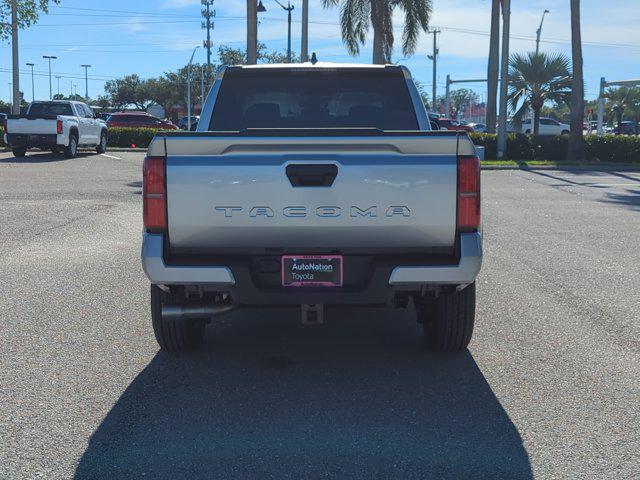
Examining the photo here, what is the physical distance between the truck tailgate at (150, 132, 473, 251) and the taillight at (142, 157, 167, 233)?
1.7 inches

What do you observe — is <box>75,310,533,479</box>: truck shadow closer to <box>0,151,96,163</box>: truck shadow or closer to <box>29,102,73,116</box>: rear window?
<box>0,151,96,163</box>: truck shadow

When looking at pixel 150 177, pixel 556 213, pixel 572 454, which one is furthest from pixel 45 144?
pixel 572 454

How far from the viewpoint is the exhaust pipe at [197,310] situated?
199 inches

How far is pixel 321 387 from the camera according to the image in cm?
503

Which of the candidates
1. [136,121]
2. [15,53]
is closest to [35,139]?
[15,53]

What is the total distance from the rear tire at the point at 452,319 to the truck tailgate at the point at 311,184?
0.78m

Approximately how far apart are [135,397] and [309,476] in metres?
1.50

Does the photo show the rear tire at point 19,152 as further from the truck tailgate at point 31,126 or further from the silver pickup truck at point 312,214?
the silver pickup truck at point 312,214

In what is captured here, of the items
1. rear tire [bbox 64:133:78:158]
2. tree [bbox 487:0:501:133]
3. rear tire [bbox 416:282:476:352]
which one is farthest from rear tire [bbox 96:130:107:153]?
rear tire [bbox 416:282:476:352]

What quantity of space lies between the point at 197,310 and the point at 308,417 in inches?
40.8

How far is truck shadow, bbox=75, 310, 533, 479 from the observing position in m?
3.84

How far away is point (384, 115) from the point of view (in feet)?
22.4

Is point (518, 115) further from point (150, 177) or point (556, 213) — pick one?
point (150, 177)

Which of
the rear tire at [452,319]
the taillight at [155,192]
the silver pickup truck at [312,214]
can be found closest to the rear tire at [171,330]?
the silver pickup truck at [312,214]
